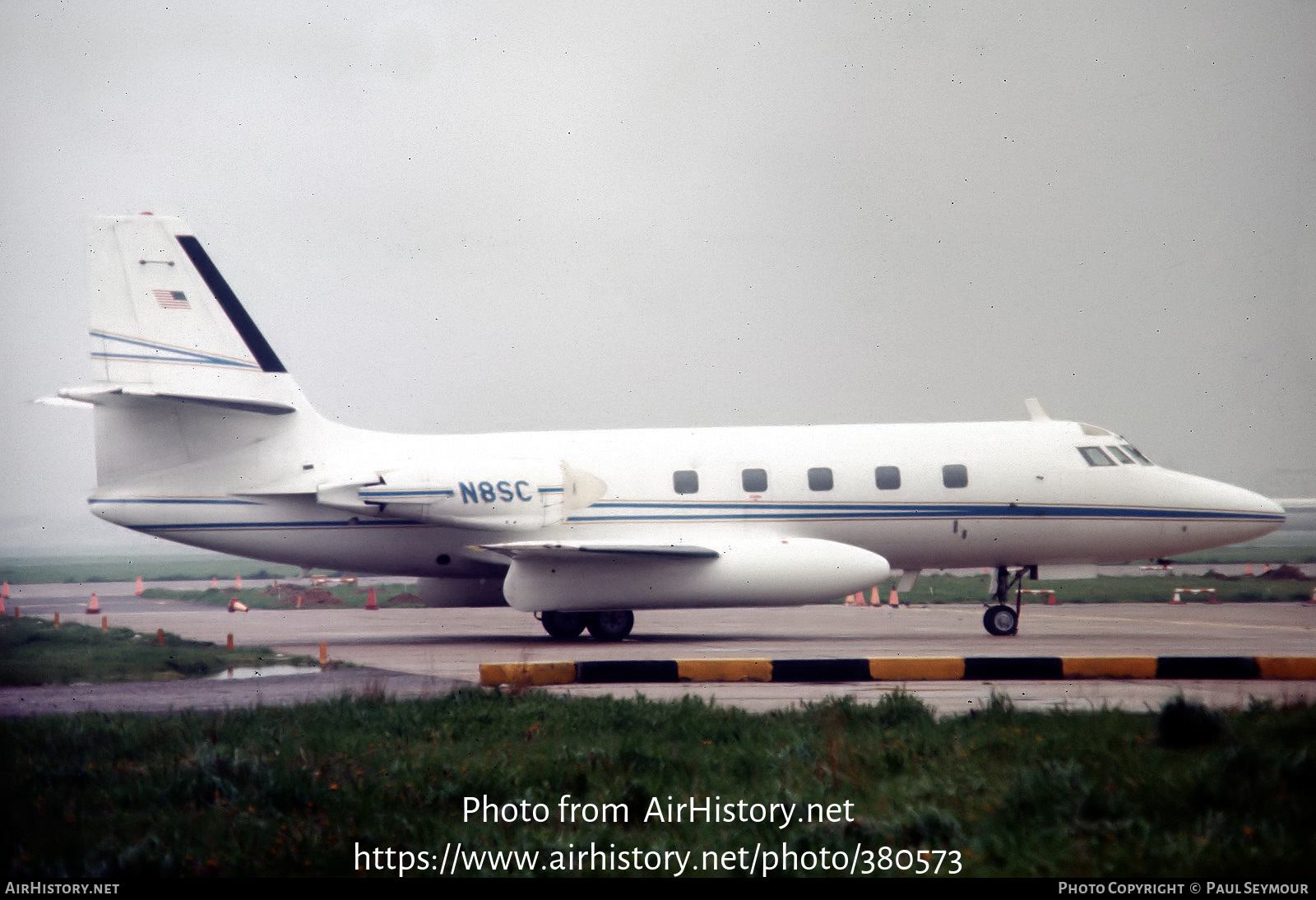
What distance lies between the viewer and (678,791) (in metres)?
6.38

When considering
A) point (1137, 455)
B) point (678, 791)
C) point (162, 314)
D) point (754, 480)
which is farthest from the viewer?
point (1137, 455)

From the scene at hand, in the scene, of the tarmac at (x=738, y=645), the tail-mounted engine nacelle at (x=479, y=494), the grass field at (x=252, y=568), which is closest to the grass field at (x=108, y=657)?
the tarmac at (x=738, y=645)

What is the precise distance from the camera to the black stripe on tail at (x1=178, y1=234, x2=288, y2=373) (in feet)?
59.8

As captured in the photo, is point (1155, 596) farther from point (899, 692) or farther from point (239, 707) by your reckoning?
point (239, 707)

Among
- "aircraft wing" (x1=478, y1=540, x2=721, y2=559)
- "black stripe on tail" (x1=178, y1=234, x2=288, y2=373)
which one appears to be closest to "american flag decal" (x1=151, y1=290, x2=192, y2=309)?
"black stripe on tail" (x1=178, y1=234, x2=288, y2=373)

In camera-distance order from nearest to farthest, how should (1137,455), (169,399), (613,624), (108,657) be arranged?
(108,657)
(169,399)
(613,624)
(1137,455)

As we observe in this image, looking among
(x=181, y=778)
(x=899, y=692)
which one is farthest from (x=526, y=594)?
(x=181, y=778)

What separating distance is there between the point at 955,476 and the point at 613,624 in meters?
6.01

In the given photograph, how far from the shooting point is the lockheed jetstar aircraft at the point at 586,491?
1784cm

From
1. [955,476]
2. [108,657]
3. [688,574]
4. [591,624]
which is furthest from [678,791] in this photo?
[955,476]

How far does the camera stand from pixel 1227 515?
62.2 feet

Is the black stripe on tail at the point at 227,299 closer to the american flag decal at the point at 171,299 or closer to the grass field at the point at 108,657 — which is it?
the american flag decal at the point at 171,299

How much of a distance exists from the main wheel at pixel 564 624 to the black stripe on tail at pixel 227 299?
6.10 metres

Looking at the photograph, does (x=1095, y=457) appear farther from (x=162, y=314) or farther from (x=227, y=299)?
(x=162, y=314)
